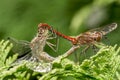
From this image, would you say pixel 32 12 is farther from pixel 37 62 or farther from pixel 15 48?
pixel 37 62

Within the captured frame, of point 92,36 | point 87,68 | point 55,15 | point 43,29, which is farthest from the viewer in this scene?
point 55,15

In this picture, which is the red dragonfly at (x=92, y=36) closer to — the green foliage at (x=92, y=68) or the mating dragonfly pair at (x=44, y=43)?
the mating dragonfly pair at (x=44, y=43)

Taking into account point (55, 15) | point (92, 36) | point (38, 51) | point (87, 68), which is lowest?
point (87, 68)

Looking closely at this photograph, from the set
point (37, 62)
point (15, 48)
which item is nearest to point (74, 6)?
point (15, 48)

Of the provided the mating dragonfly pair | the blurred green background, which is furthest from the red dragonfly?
the blurred green background

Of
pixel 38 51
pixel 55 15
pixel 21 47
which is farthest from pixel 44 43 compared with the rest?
pixel 55 15

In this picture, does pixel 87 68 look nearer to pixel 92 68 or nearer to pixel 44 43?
pixel 92 68
